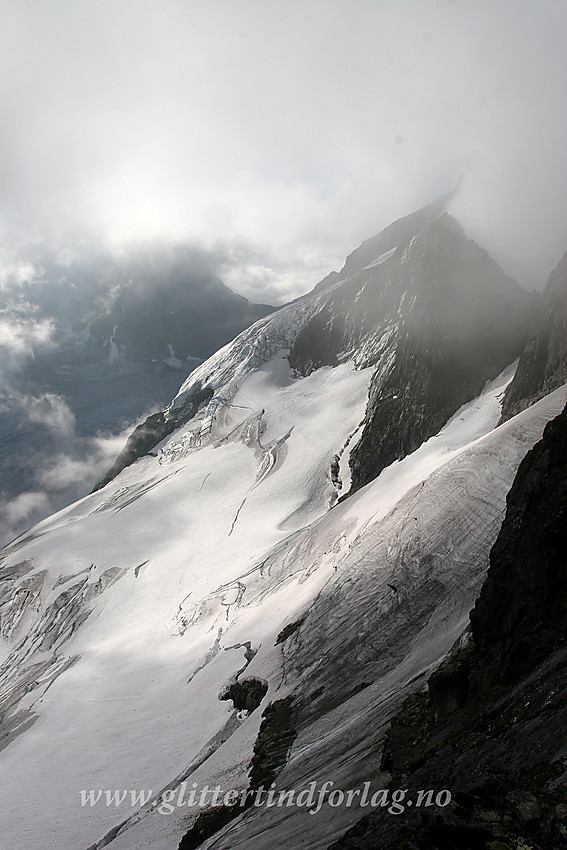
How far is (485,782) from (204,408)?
102 m

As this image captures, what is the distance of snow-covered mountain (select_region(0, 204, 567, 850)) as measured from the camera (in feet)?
64.8

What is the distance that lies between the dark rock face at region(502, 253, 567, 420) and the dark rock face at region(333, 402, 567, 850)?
21.7m

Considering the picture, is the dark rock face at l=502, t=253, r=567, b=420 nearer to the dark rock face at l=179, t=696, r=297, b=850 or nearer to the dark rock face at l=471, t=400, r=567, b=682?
the dark rock face at l=471, t=400, r=567, b=682

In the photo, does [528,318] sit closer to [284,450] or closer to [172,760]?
[284,450]

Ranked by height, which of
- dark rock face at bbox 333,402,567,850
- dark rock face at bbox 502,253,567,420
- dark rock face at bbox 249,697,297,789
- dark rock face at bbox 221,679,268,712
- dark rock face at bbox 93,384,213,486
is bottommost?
dark rock face at bbox 333,402,567,850

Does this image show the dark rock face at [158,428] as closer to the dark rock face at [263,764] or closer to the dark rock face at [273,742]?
the dark rock face at [263,764]

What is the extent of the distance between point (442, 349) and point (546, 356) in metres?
25.5

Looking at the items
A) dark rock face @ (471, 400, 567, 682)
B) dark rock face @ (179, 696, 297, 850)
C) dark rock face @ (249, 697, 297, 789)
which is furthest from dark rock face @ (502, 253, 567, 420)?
dark rock face @ (179, 696, 297, 850)

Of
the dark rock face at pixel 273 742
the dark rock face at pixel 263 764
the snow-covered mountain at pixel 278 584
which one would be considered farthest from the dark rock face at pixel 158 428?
the dark rock face at pixel 273 742

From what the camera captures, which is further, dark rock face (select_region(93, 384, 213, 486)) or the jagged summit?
dark rock face (select_region(93, 384, 213, 486))

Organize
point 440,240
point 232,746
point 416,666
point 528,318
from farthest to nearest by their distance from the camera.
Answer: point 440,240 < point 528,318 < point 232,746 < point 416,666

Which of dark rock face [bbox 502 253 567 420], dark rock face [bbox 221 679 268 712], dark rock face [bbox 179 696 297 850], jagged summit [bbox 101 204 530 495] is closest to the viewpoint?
dark rock face [bbox 179 696 297 850]

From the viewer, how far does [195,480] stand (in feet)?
279

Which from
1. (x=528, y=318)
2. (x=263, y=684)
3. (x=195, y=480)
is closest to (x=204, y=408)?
(x=195, y=480)
